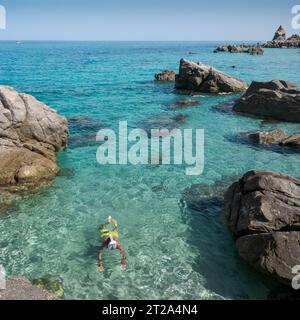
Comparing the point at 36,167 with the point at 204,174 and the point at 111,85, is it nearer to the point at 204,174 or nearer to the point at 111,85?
the point at 204,174

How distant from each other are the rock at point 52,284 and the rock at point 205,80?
4119 centimetres

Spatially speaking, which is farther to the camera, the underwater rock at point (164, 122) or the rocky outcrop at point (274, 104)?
the rocky outcrop at point (274, 104)

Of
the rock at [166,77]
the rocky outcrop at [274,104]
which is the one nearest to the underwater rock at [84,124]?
the rocky outcrop at [274,104]

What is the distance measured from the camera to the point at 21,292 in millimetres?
10719

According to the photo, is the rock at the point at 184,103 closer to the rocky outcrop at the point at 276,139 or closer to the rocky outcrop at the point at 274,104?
the rocky outcrop at the point at 274,104

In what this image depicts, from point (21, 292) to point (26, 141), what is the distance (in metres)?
14.9

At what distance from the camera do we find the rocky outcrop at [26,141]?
67.6 feet

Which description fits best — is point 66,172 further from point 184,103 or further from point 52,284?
point 184,103

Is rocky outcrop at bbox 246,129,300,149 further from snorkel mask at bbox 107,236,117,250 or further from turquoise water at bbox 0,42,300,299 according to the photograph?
snorkel mask at bbox 107,236,117,250

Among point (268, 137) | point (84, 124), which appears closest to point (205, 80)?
point (84, 124)
